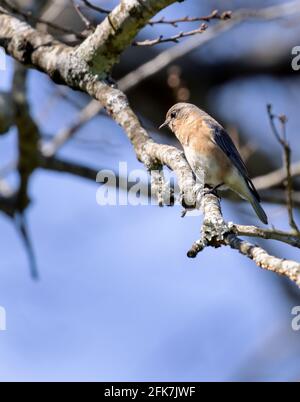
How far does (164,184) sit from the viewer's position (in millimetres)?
3727

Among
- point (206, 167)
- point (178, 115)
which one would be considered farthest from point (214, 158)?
point (178, 115)

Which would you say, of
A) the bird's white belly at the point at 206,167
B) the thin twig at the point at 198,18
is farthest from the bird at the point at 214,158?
the thin twig at the point at 198,18

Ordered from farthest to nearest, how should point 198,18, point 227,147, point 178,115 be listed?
1. point 178,115
2. point 227,147
3. point 198,18

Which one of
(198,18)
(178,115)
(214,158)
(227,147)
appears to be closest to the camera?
(198,18)

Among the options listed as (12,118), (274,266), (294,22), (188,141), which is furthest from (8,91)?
→ (274,266)

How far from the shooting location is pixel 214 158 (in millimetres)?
4922

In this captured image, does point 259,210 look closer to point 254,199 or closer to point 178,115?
point 254,199

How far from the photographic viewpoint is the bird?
15.9 feet

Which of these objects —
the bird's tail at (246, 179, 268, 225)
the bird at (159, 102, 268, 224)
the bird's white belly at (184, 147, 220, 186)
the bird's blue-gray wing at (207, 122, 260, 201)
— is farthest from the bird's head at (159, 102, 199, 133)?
the bird's tail at (246, 179, 268, 225)

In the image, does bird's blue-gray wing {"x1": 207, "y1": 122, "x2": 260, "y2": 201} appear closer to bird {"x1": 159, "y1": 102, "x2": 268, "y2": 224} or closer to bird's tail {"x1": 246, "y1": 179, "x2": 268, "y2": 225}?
bird {"x1": 159, "y1": 102, "x2": 268, "y2": 224}

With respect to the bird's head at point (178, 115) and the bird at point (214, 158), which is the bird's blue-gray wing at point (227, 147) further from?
the bird's head at point (178, 115)

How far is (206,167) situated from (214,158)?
0.39 ft

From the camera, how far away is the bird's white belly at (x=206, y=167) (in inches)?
189
